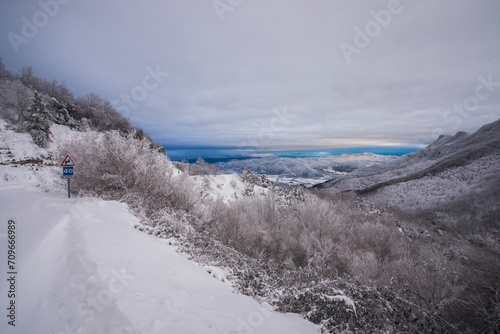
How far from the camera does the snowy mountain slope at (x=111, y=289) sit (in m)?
1.88

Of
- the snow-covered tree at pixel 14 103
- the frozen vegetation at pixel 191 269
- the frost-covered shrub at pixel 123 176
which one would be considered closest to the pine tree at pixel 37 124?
the snow-covered tree at pixel 14 103

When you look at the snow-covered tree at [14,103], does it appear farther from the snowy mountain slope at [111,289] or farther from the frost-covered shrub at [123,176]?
the snowy mountain slope at [111,289]

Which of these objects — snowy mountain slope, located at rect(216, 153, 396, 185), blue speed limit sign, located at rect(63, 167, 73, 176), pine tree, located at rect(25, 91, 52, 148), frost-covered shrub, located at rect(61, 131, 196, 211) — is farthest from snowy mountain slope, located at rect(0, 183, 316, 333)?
snowy mountain slope, located at rect(216, 153, 396, 185)

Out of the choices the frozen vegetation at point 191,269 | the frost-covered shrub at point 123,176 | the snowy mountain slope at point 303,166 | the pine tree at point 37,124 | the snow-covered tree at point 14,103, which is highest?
the snow-covered tree at point 14,103

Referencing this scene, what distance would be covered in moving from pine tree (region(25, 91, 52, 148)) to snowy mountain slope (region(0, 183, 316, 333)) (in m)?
21.1

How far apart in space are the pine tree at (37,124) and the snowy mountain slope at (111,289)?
2110 centimetres

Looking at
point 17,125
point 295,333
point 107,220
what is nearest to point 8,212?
point 107,220

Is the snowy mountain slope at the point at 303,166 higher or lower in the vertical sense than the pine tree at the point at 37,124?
lower

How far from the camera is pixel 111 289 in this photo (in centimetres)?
220

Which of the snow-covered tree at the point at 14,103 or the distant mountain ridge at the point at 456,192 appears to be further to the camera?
the snow-covered tree at the point at 14,103

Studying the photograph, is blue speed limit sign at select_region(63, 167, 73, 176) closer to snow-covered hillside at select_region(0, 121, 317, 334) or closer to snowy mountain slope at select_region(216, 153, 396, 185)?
snow-covered hillside at select_region(0, 121, 317, 334)

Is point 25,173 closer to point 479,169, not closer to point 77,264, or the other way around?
point 77,264

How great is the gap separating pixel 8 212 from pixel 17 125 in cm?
2379

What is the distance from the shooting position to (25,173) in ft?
39.9
